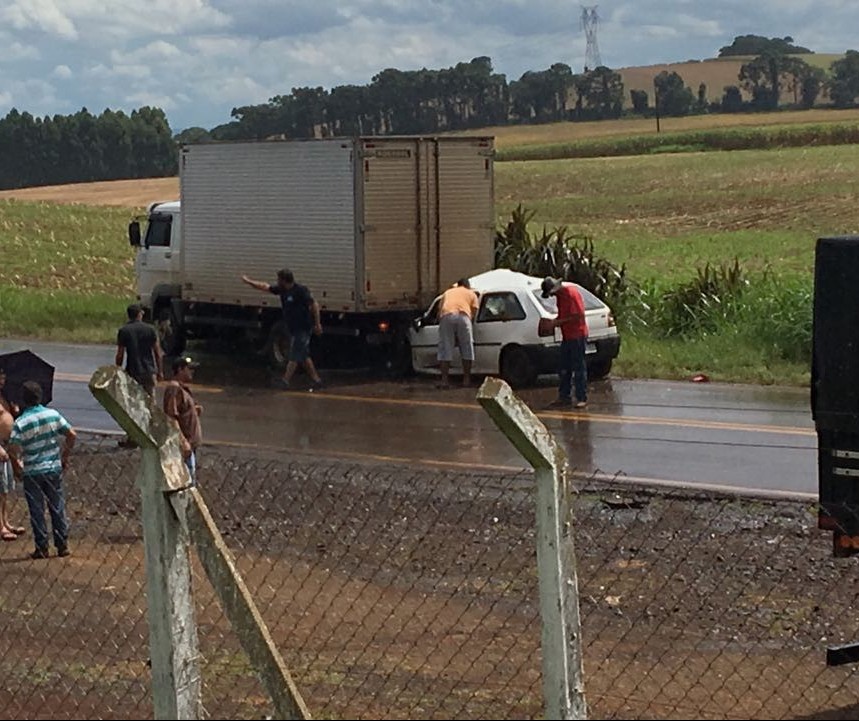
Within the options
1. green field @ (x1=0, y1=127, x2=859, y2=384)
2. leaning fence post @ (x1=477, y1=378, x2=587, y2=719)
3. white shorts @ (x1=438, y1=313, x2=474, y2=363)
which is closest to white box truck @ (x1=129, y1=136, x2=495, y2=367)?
white shorts @ (x1=438, y1=313, x2=474, y2=363)

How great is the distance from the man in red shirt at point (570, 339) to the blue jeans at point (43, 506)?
27.8 ft

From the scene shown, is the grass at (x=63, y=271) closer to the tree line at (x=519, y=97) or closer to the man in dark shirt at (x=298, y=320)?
the man in dark shirt at (x=298, y=320)

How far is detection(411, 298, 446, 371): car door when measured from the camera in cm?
2166

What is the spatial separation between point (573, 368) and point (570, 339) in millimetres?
347

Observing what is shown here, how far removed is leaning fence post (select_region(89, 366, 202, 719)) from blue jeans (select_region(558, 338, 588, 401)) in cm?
1369

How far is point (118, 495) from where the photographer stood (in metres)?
14.4

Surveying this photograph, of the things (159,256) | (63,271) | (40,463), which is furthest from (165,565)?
(63,271)

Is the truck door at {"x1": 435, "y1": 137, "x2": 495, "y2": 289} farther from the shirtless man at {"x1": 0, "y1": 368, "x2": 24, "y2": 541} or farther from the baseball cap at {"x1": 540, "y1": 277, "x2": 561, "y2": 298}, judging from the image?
the shirtless man at {"x1": 0, "y1": 368, "x2": 24, "y2": 541}

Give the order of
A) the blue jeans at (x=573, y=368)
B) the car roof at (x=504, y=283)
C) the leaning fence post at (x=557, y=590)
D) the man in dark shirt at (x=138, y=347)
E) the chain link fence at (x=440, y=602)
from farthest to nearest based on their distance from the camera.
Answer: the car roof at (x=504, y=283) < the blue jeans at (x=573, y=368) < the man in dark shirt at (x=138, y=347) < the chain link fence at (x=440, y=602) < the leaning fence post at (x=557, y=590)

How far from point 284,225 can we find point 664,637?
14.8 meters

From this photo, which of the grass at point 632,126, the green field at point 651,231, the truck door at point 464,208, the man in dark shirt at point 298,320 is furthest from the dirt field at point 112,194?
the man in dark shirt at point 298,320

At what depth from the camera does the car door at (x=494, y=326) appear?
2084cm

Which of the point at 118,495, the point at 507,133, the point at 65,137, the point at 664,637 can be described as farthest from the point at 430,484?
the point at 65,137

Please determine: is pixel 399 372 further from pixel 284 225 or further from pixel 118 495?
pixel 118 495
